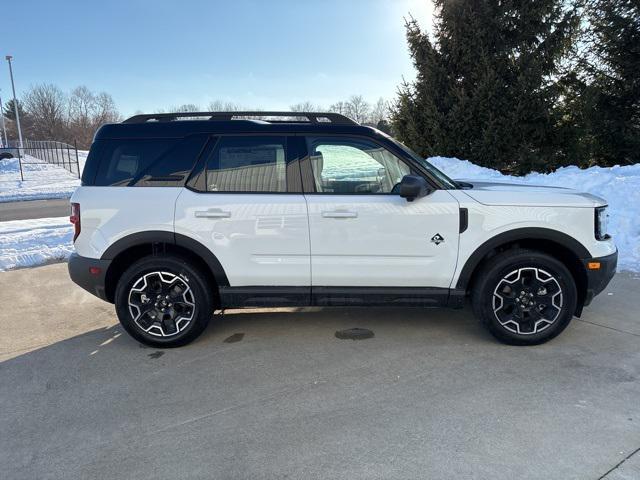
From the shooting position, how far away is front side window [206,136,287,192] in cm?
400

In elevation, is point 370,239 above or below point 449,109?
below

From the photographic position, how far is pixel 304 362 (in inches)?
150

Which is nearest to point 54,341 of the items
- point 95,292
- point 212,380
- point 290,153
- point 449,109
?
point 95,292

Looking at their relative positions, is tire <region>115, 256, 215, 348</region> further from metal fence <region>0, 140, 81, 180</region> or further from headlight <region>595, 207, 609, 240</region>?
metal fence <region>0, 140, 81, 180</region>

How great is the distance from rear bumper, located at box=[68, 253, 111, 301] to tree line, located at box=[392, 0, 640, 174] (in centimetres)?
1059

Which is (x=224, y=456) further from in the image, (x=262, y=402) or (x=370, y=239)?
(x=370, y=239)

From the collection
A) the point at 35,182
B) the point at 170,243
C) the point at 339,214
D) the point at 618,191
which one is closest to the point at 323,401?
the point at 339,214

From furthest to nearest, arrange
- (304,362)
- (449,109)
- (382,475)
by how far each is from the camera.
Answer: (449,109) < (304,362) < (382,475)

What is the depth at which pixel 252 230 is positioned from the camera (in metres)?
3.95

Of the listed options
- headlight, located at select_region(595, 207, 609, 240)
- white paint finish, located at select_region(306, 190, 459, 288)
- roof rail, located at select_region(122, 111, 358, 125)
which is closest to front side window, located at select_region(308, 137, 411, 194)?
white paint finish, located at select_region(306, 190, 459, 288)

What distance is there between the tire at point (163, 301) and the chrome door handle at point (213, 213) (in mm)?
469

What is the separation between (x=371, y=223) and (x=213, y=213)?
1.35m

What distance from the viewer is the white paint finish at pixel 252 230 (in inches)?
155

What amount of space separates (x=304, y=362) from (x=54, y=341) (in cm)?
246
